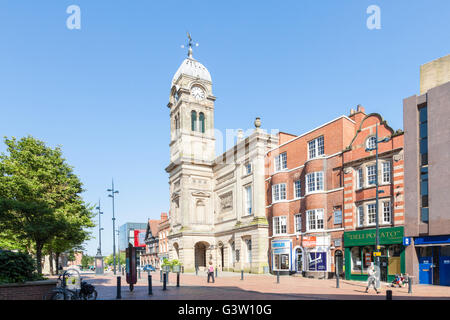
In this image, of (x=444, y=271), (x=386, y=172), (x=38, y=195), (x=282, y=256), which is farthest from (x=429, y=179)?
(x=38, y=195)

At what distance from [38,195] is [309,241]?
78.0ft

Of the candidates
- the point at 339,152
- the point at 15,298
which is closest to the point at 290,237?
the point at 339,152

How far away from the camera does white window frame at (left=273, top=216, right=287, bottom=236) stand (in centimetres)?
3950

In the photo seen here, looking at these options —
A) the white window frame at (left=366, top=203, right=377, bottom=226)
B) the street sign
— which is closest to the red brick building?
the white window frame at (left=366, top=203, right=377, bottom=226)

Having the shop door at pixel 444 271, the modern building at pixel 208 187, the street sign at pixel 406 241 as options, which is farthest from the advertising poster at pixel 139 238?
the shop door at pixel 444 271

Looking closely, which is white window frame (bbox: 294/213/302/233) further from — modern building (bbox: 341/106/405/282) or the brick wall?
the brick wall

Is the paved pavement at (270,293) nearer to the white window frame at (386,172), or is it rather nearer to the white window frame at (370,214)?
the white window frame at (370,214)

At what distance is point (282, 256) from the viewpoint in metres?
39.1

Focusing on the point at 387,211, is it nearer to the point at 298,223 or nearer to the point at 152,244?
the point at 298,223

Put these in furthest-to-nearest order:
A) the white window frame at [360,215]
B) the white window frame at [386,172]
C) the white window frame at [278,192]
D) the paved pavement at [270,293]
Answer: the white window frame at [278,192]
the white window frame at [360,215]
the white window frame at [386,172]
the paved pavement at [270,293]

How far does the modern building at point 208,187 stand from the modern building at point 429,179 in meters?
18.4

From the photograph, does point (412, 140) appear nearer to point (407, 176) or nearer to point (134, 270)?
point (407, 176)

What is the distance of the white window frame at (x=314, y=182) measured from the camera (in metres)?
34.5

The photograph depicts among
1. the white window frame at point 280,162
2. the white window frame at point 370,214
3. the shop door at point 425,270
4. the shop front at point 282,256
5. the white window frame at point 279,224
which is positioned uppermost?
the white window frame at point 280,162
